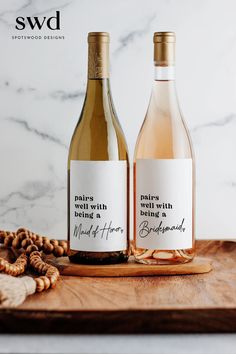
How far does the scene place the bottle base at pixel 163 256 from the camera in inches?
35.4

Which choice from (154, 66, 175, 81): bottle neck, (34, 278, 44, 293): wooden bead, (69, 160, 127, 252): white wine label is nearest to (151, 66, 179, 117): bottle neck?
(154, 66, 175, 81): bottle neck

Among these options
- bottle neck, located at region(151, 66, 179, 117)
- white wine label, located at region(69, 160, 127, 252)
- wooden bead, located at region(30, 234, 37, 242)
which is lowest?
wooden bead, located at region(30, 234, 37, 242)

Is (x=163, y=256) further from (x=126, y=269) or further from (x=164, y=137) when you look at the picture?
(x=164, y=137)

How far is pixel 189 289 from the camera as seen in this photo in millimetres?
786

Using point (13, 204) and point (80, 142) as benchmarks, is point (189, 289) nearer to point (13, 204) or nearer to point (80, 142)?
point (80, 142)

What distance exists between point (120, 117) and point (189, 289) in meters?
0.44

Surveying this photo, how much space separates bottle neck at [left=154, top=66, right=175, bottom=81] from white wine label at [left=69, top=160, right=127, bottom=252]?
139mm

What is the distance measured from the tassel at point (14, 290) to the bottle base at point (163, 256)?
205 mm

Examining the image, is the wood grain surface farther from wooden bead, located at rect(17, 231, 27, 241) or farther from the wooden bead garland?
wooden bead, located at rect(17, 231, 27, 241)

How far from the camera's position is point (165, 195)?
88 centimetres

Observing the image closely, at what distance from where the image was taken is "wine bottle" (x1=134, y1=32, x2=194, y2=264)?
878 mm

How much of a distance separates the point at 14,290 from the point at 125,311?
0.43ft

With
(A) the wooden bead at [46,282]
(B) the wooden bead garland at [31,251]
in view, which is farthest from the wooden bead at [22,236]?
(A) the wooden bead at [46,282]

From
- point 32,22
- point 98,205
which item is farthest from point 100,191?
point 32,22
